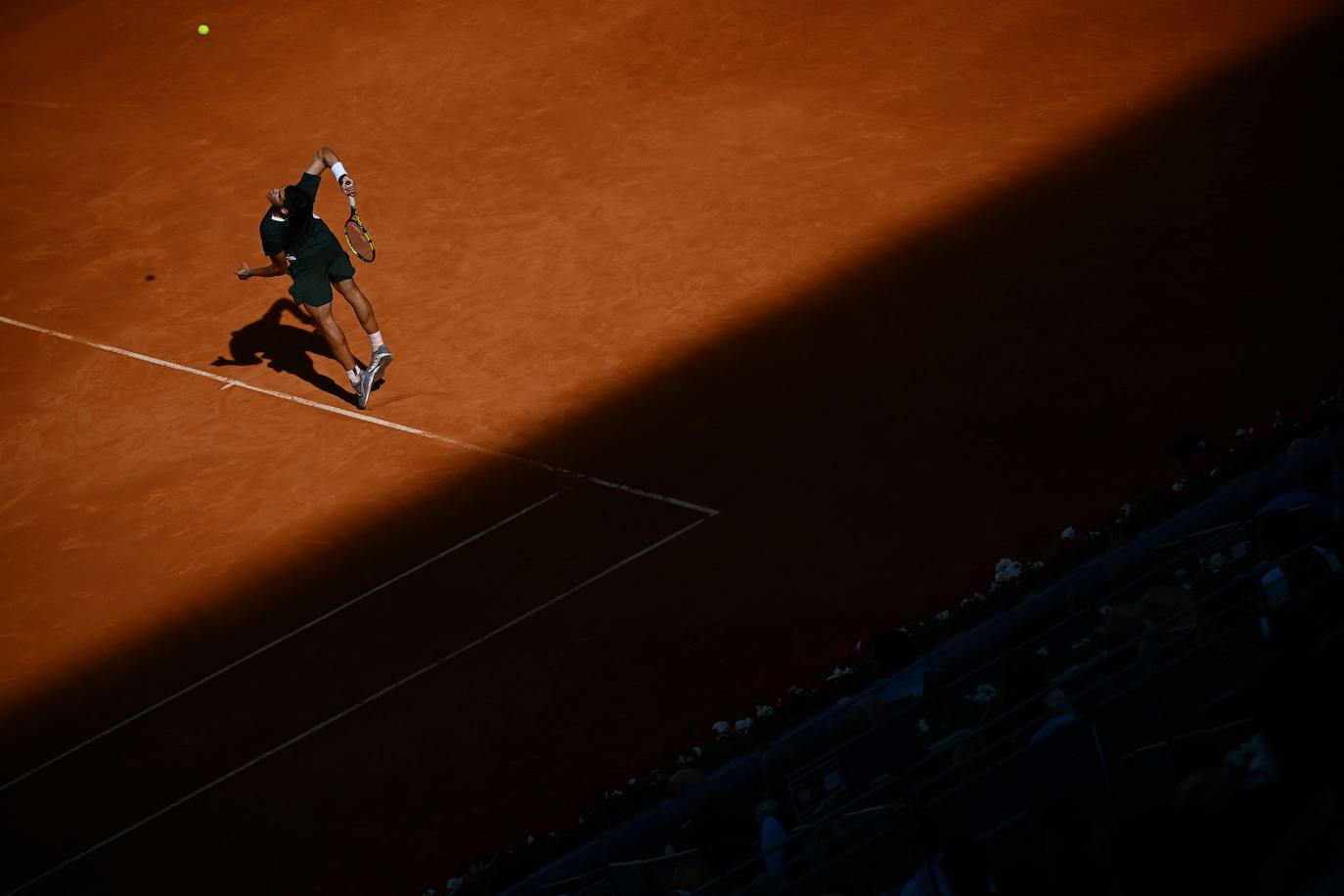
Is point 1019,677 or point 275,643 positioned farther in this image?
point 275,643

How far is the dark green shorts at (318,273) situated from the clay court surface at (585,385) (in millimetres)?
1145

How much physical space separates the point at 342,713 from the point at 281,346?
217 inches

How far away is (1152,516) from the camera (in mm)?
8414

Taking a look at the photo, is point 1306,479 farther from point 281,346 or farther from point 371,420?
point 281,346

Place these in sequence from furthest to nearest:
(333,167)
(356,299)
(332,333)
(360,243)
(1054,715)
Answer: (360,243)
(332,333)
(356,299)
(333,167)
(1054,715)

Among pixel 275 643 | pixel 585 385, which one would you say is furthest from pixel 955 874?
pixel 585 385

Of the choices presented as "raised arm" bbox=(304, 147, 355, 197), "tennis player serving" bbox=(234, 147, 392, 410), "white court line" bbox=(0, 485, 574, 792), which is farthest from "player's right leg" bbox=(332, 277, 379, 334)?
"white court line" bbox=(0, 485, 574, 792)

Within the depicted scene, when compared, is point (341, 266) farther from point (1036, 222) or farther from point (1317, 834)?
point (1317, 834)

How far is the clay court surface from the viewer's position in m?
8.91

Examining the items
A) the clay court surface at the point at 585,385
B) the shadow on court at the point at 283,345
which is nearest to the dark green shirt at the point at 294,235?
the clay court surface at the point at 585,385

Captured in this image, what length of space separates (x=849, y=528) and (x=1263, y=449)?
2.61m

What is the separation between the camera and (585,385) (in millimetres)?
11930

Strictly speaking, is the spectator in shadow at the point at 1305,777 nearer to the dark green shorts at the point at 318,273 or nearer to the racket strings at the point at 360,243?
the dark green shorts at the point at 318,273

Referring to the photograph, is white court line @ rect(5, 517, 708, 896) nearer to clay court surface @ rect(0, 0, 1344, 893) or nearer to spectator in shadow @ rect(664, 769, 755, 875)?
clay court surface @ rect(0, 0, 1344, 893)
